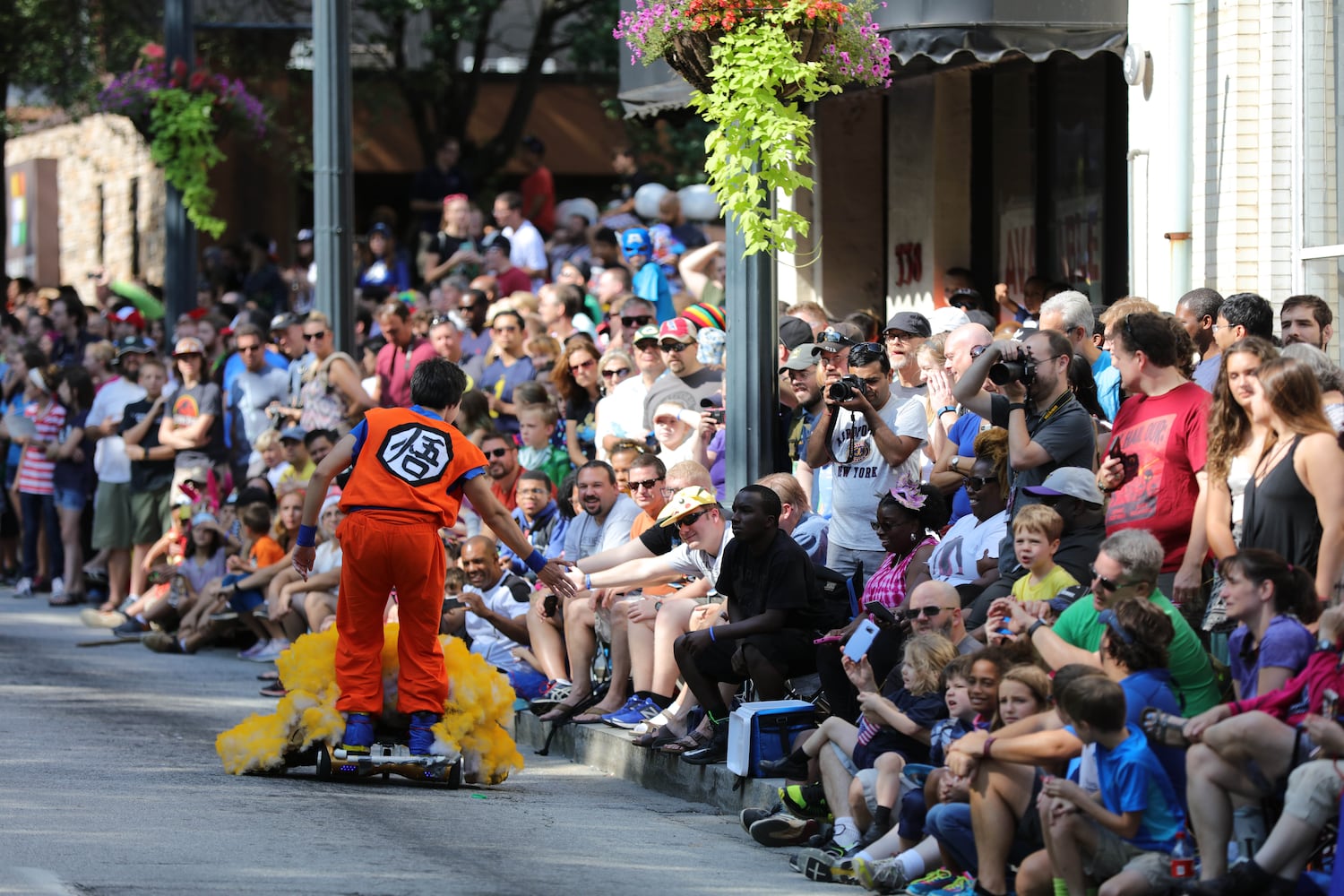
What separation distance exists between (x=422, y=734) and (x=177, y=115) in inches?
409

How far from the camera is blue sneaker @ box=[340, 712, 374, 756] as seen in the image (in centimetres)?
995

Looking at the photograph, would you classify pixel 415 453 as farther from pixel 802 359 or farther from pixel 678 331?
pixel 678 331

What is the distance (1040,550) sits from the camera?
839cm

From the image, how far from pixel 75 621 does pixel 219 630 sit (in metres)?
2.29

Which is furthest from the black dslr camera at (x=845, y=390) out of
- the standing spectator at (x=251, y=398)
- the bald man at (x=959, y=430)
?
the standing spectator at (x=251, y=398)

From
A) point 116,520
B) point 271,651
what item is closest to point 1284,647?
point 271,651

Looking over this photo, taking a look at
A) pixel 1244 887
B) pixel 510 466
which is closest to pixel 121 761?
pixel 510 466

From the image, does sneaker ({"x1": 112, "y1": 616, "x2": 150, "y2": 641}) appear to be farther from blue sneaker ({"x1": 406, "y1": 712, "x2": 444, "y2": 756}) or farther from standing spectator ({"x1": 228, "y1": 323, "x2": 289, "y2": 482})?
blue sneaker ({"x1": 406, "y1": 712, "x2": 444, "y2": 756})

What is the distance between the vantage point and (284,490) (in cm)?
1502

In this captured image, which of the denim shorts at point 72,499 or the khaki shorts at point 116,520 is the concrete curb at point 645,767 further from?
the denim shorts at point 72,499

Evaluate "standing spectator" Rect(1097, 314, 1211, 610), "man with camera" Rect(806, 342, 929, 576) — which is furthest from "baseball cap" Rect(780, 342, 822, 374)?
"standing spectator" Rect(1097, 314, 1211, 610)

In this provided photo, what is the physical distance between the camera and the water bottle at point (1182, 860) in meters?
7.00

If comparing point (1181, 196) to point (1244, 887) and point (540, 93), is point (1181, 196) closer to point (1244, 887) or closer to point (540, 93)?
point (1244, 887)

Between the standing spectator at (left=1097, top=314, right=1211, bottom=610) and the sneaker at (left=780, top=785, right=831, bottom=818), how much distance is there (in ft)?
5.67
